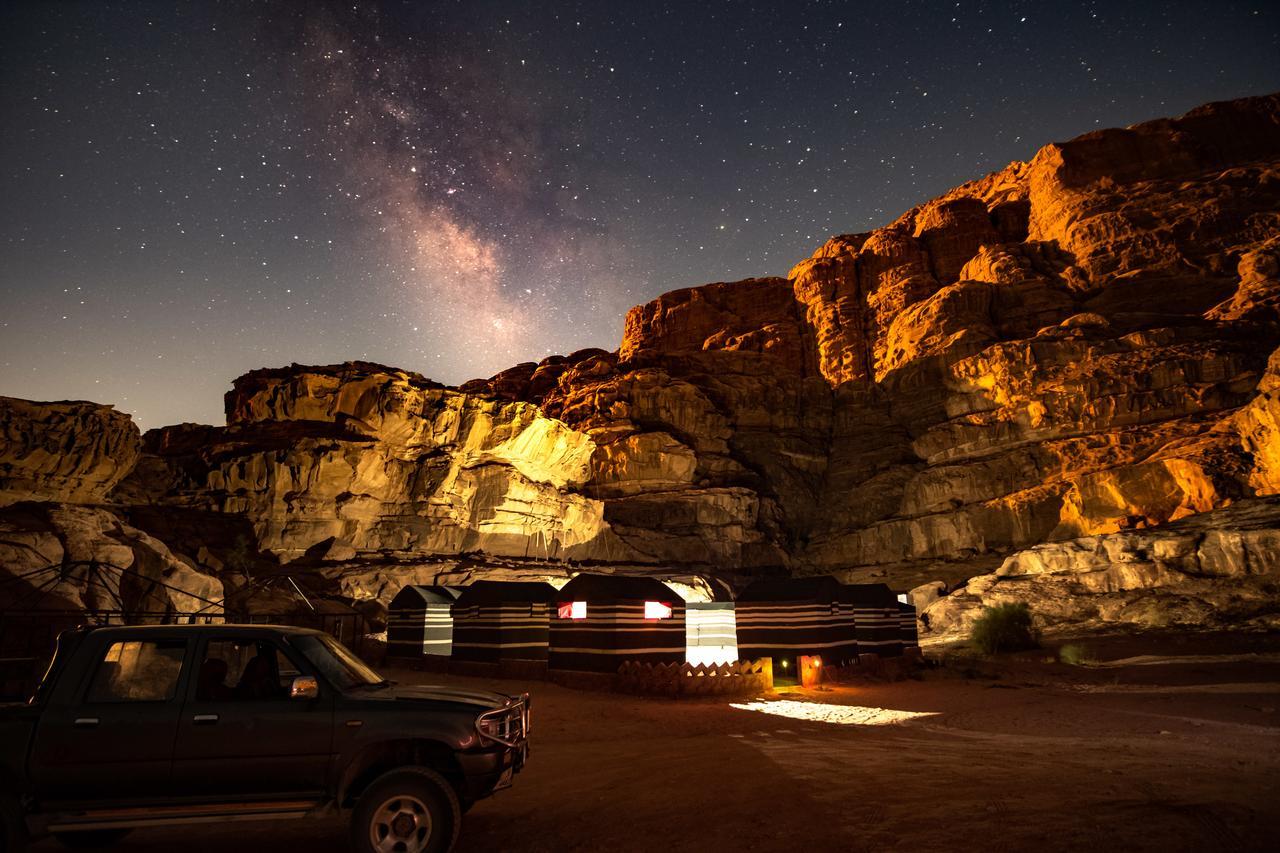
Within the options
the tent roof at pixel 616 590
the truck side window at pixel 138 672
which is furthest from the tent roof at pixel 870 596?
the truck side window at pixel 138 672

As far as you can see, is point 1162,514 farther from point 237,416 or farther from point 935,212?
point 237,416

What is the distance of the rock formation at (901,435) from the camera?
41906 millimetres

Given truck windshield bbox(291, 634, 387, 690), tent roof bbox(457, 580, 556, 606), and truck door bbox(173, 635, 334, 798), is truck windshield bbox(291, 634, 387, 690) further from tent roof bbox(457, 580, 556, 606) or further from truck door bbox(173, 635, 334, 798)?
tent roof bbox(457, 580, 556, 606)

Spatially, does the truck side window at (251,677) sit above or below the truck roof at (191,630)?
below

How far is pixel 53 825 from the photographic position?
4707 mm

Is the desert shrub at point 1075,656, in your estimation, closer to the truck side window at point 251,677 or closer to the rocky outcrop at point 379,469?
the truck side window at point 251,677

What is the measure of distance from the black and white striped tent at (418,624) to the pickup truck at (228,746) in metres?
20.8

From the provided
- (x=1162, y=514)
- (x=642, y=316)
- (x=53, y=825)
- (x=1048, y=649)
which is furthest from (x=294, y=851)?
(x=642, y=316)

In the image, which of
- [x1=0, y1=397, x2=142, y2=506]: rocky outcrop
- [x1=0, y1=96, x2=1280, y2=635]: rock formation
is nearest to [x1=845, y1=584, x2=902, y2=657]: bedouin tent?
Result: [x1=0, y1=96, x2=1280, y2=635]: rock formation

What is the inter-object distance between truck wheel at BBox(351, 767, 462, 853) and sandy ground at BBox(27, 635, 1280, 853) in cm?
75

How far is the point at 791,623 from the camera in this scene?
2372 cm

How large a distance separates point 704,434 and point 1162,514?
122 feet

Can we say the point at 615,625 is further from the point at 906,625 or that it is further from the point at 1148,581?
the point at 1148,581

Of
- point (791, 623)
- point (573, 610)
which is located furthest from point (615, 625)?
point (791, 623)
